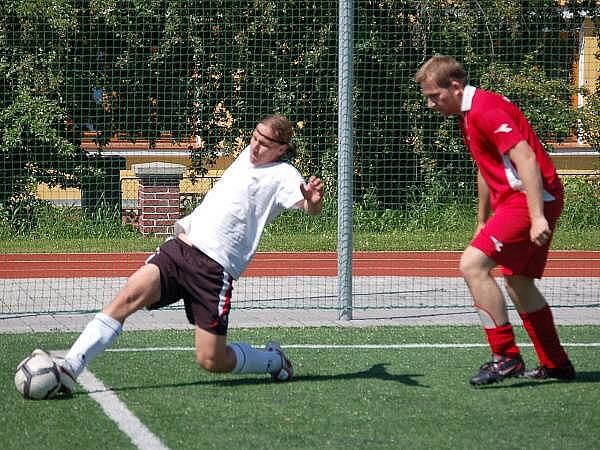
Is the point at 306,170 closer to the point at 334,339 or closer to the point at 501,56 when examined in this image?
the point at 501,56

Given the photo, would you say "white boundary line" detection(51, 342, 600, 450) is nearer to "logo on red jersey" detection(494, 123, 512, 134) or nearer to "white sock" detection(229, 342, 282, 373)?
"white sock" detection(229, 342, 282, 373)

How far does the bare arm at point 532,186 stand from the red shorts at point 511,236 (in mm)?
102

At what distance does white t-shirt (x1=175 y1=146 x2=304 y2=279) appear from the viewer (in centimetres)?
645

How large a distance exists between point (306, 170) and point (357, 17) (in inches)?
70.4

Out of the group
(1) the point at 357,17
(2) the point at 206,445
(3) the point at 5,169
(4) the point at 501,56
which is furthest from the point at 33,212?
(2) the point at 206,445

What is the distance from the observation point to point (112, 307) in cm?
642

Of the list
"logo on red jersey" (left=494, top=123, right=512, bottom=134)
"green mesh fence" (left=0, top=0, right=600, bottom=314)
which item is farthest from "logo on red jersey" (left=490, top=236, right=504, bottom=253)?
"green mesh fence" (left=0, top=0, right=600, bottom=314)

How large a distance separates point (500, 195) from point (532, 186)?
33cm

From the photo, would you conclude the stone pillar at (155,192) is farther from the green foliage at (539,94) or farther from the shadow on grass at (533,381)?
the shadow on grass at (533,381)

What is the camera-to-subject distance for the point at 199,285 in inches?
253

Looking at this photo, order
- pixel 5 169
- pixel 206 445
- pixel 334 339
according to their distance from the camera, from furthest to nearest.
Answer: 1. pixel 5 169
2. pixel 334 339
3. pixel 206 445

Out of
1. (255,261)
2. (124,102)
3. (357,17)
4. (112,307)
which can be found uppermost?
(357,17)

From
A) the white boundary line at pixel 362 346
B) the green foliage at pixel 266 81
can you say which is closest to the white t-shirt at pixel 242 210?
the white boundary line at pixel 362 346

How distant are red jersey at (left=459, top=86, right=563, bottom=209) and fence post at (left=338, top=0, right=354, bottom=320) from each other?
132 inches
